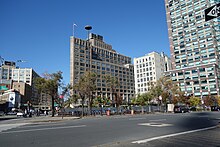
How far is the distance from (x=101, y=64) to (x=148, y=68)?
3581 centimetres

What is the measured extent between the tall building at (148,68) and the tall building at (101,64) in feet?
33.5

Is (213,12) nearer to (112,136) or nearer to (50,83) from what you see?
(112,136)

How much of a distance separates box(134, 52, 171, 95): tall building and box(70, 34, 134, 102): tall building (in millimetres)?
10224

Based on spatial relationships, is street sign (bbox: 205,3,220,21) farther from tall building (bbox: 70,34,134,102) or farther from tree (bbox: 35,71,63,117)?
tall building (bbox: 70,34,134,102)

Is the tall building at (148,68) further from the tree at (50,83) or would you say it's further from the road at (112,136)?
the road at (112,136)

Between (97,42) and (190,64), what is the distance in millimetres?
70206

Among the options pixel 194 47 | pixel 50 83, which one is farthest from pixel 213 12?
pixel 194 47

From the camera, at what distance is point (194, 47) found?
353 feet

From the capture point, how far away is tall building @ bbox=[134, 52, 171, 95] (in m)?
140

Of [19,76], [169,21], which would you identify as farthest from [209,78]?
[19,76]

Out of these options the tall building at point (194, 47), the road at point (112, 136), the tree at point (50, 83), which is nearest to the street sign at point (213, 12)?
the road at point (112, 136)

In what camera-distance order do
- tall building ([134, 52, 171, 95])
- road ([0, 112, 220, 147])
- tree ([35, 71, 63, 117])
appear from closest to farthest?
road ([0, 112, 220, 147])
tree ([35, 71, 63, 117])
tall building ([134, 52, 171, 95])

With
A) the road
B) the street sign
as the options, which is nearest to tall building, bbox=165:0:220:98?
the road

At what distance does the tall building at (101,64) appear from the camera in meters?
123
